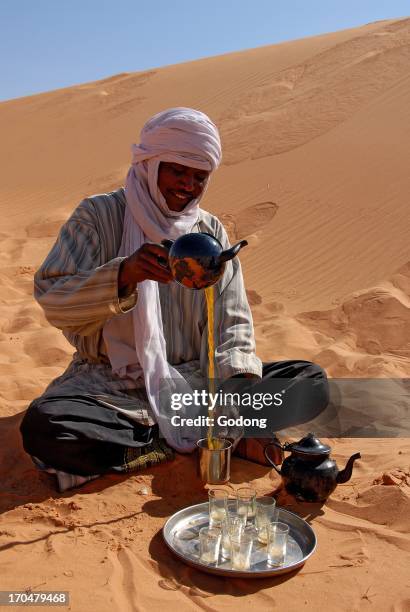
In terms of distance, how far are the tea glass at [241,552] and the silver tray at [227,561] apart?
0.08 ft

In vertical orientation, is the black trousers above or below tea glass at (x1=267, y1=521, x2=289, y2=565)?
above

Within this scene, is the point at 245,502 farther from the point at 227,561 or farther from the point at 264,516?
the point at 227,561

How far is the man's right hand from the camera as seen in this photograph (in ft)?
8.57

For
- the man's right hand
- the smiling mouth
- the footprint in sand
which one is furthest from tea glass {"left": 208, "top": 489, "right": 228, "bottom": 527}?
the footprint in sand

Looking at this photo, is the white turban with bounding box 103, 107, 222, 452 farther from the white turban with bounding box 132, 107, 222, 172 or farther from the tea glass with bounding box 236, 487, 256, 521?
the tea glass with bounding box 236, 487, 256, 521

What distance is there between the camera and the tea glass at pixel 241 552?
7.55 feet

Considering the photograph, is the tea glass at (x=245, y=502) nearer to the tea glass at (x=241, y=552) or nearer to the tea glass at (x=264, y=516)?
the tea glass at (x=264, y=516)

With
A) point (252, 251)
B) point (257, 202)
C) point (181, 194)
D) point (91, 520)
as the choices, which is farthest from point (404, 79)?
point (91, 520)

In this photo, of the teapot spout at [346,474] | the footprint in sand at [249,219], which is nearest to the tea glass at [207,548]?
the teapot spout at [346,474]

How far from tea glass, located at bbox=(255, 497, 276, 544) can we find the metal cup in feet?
1.42

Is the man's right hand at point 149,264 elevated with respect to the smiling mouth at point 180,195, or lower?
lower

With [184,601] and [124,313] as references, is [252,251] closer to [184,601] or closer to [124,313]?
[124,313]

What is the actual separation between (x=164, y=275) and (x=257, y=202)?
7.23 m

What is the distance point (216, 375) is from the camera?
3240 millimetres
